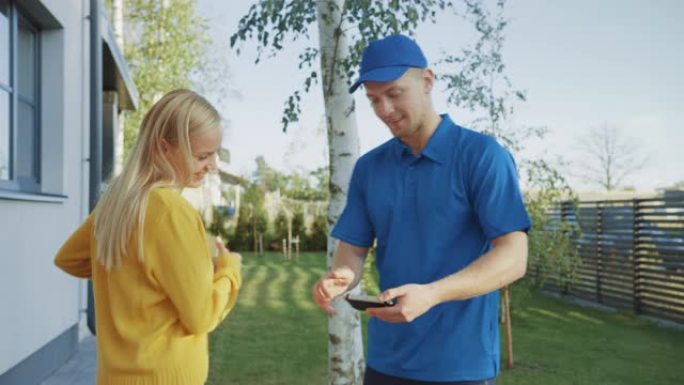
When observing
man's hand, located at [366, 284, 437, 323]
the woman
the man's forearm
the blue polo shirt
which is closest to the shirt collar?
the blue polo shirt

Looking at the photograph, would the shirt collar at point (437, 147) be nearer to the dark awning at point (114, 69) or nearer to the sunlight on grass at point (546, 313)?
the dark awning at point (114, 69)

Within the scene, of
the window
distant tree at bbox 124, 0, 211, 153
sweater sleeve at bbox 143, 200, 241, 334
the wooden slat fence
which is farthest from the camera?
distant tree at bbox 124, 0, 211, 153

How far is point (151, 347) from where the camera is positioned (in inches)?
82.4

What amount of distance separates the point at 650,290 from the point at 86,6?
790 cm

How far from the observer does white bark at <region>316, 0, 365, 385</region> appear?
5.34 metres

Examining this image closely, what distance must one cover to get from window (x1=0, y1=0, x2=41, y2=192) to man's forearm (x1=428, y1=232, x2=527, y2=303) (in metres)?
3.84

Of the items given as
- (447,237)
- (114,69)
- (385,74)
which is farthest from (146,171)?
(114,69)

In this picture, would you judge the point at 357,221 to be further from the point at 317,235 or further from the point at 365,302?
the point at 317,235

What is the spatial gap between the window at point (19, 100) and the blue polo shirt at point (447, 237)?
358 centimetres

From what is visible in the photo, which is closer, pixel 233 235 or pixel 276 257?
pixel 276 257

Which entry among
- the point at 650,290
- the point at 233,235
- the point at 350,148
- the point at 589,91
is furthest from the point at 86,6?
the point at 589,91

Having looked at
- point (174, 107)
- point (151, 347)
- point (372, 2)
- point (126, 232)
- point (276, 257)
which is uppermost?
point (372, 2)

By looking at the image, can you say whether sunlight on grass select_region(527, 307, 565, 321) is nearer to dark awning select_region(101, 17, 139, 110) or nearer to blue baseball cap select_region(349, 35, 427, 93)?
dark awning select_region(101, 17, 139, 110)

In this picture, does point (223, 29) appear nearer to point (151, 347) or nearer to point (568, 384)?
point (568, 384)
